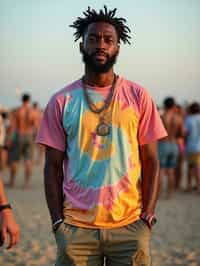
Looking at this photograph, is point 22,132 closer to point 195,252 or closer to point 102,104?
point 195,252

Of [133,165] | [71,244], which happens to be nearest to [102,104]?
[133,165]

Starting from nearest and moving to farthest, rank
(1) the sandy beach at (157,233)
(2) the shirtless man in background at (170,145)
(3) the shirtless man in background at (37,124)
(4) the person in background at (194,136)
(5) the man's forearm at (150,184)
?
1. (5) the man's forearm at (150,184)
2. (1) the sandy beach at (157,233)
3. (2) the shirtless man in background at (170,145)
4. (4) the person in background at (194,136)
5. (3) the shirtless man in background at (37,124)

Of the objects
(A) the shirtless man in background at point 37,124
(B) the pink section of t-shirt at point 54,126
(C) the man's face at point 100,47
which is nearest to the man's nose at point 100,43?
(C) the man's face at point 100,47

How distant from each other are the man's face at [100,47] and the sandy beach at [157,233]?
9.44ft

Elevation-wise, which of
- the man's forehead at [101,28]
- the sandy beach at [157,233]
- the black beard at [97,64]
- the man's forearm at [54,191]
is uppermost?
the man's forehead at [101,28]

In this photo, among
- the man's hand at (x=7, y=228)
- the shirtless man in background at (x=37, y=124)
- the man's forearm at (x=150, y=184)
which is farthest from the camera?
the shirtless man in background at (x=37, y=124)

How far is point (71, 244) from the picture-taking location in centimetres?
283

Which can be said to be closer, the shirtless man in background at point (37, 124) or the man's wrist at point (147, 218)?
the man's wrist at point (147, 218)

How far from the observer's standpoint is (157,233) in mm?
6754

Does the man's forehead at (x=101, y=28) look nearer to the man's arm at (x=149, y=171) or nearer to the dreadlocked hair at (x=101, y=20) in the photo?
the dreadlocked hair at (x=101, y=20)

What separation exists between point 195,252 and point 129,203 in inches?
126

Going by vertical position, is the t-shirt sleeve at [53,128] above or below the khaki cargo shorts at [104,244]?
above

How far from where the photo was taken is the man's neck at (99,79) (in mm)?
3012

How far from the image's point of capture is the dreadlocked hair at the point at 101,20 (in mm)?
3084
